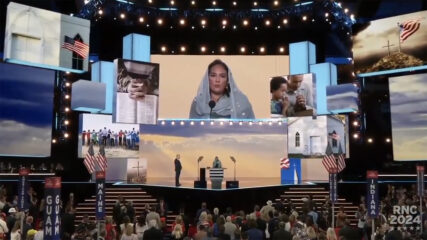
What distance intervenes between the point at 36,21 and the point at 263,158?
542 inches

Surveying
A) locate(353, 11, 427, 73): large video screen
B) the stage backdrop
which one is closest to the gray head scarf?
the stage backdrop

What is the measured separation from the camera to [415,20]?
20781 millimetres

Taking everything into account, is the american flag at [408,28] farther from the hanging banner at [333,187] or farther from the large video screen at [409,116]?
the hanging banner at [333,187]

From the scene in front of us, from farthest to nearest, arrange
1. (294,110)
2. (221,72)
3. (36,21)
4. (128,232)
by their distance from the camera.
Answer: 1. (221,72)
2. (294,110)
3. (36,21)
4. (128,232)

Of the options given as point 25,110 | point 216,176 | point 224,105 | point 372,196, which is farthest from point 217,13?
point 372,196

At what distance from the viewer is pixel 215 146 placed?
86.4 ft

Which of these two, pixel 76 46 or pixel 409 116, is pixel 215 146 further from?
pixel 409 116

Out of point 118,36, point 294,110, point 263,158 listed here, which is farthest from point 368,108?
point 118,36

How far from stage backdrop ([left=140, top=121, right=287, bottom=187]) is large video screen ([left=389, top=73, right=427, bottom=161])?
20.5ft

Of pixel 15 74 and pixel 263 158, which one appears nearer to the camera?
pixel 15 74

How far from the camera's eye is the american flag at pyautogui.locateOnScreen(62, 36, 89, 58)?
21.1 m

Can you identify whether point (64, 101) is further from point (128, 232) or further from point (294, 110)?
point (128, 232)

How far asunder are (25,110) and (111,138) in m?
4.04

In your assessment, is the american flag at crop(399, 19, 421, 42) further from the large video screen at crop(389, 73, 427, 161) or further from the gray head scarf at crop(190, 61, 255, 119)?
the gray head scarf at crop(190, 61, 255, 119)
